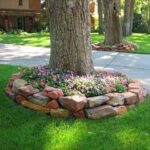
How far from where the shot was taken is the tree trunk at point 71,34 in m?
6.34

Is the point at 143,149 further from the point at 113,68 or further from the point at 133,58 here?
the point at 133,58

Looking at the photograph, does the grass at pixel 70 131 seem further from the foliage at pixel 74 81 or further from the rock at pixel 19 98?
the foliage at pixel 74 81

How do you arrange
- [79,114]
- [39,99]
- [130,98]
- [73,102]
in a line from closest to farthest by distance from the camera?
[73,102], [79,114], [39,99], [130,98]

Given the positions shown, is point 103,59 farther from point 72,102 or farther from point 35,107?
point 72,102

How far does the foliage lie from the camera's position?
5.93m

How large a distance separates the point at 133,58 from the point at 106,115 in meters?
6.37

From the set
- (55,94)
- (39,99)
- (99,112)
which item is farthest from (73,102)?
(39,99)

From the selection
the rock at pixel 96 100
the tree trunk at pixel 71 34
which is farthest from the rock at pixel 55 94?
the tree trunk at pixel 71 34

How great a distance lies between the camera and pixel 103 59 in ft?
37.2

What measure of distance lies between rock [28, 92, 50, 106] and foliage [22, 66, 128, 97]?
0.29m

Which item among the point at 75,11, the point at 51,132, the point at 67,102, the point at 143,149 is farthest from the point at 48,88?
the point at 143,149

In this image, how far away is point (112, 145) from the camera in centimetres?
478

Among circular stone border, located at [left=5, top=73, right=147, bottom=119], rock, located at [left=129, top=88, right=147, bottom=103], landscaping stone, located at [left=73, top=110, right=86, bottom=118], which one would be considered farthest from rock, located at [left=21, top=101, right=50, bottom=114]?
rock, located at [left=129, top=88, right=147, bottom=103]

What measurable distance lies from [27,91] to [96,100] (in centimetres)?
110
